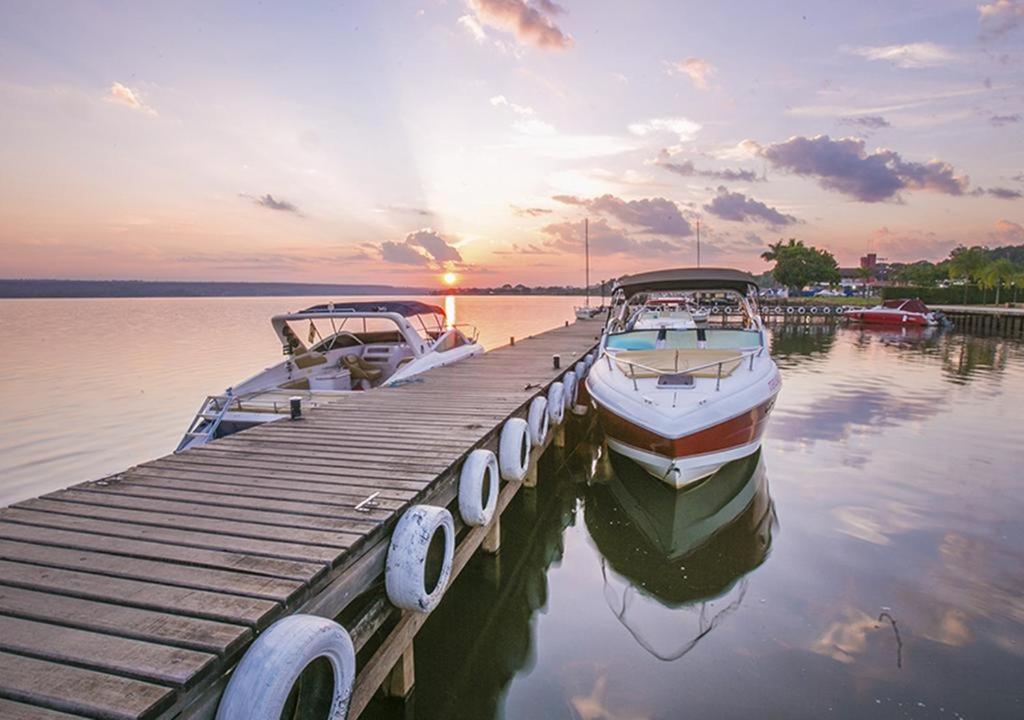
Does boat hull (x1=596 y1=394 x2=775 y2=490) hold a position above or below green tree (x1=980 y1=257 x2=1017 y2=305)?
below

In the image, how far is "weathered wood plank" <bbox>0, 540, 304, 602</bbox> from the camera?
2.41 m

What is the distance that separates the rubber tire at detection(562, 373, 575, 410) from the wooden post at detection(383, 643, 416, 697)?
6.45 metres

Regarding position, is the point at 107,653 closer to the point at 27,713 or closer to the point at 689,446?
the point at 27,713

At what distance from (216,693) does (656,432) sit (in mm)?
5506

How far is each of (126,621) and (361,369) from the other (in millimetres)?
7932

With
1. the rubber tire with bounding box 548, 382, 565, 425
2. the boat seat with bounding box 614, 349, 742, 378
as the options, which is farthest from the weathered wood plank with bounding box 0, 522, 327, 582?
the boat seat with bounding box 614, 349, 742, 378

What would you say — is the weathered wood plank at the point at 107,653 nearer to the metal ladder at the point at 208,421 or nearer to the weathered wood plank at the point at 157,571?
the weathered wood plank at the point at 157,571

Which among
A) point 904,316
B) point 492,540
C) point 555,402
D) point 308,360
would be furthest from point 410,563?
point 904,316

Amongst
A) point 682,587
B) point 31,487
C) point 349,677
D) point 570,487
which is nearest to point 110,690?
point 349,677

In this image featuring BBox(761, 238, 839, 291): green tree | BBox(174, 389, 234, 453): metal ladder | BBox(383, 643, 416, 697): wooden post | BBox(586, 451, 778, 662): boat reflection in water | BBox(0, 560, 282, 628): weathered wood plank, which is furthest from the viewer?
BBox(761, 238, 839, 291): green tree

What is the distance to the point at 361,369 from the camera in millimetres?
9961

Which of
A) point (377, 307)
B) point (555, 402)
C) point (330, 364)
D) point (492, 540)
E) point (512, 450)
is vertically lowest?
point (492, 540)

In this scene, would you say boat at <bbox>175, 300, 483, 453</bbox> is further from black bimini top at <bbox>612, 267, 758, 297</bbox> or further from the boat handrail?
black bimini top at <bbox>612, 267, 758, 297</bbox>

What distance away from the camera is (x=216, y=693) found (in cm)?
200
